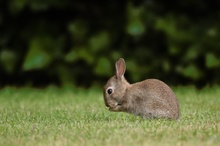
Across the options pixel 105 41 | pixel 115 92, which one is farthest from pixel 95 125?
pixel 105 41

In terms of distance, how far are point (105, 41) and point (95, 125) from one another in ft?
17.3

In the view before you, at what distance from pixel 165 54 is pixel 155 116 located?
4.79m

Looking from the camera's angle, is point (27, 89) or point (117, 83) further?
point (27, 89)

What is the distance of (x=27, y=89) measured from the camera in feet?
36.6

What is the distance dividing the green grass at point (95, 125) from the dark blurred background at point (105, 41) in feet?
5.56

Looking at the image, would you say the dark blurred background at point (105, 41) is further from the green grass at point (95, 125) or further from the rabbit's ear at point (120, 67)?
the rabbit's ear at point (120, 67)

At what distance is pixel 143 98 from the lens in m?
6.71

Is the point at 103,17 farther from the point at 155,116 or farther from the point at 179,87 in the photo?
the point at 155,116

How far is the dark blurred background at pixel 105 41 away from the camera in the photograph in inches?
436

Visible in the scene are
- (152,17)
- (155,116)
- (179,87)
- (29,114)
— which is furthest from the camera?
(152,17)

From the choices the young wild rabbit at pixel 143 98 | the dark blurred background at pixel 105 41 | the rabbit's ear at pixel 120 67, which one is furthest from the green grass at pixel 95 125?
the dark blurred background at pixel 105 41

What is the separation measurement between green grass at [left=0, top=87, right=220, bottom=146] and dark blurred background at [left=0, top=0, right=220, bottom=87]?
1695mm

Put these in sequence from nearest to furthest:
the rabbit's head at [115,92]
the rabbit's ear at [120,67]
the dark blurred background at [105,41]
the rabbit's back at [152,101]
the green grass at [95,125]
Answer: the green grass at [95,125], the rabbit's back at [152,101], the rabbit's head at [115,92], the rabbit's ear at [120,67], the dark blurred background at [105,41]

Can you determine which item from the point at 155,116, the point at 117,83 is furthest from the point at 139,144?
the point at 117,83
